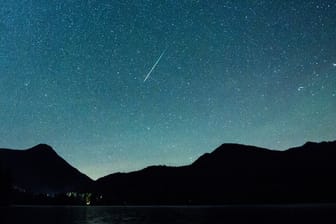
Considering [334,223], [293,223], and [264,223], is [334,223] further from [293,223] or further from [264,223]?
[264,223]

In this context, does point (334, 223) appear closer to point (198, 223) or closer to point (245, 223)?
point (245, 223)

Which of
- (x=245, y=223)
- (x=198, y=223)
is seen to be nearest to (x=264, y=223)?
(x=245, y=223)

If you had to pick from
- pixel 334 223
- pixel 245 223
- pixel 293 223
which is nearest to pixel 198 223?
pixel 245 223

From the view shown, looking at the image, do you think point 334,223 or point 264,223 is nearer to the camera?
point 334,223

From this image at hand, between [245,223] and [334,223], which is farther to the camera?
[245,223]

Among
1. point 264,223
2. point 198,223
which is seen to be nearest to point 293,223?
point 264,223

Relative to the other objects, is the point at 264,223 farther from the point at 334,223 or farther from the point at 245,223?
the point at 334,223

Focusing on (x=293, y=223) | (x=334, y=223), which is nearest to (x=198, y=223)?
(x=293, y=223)
